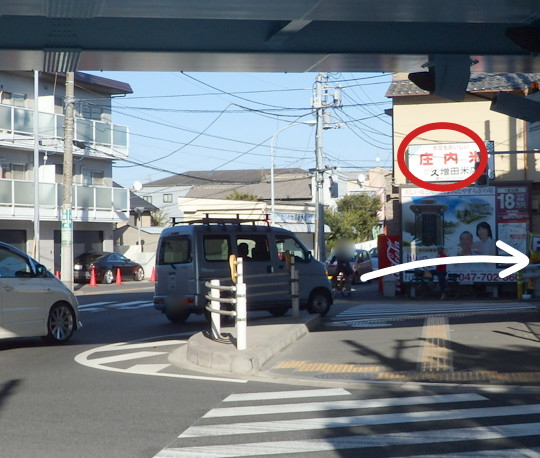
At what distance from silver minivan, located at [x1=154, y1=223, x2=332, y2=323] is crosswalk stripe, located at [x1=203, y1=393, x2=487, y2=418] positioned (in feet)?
25.6

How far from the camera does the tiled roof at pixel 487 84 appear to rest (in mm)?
28875

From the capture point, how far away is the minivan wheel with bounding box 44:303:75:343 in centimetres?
1399

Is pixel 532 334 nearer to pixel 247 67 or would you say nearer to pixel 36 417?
pixel 247 67

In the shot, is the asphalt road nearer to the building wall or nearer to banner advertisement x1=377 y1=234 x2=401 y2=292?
banner advertisement x1=377 y1=234 x2=401 y2=292

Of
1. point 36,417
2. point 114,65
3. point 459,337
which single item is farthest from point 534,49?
point 36,417

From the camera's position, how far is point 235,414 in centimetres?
779

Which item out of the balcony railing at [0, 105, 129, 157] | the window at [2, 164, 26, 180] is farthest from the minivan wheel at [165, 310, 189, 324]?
the window at [2, 164, 26, 180]

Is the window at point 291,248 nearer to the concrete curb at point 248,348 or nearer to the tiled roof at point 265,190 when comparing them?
the concrete curb at point 248,348

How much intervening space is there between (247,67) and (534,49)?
4.46 m

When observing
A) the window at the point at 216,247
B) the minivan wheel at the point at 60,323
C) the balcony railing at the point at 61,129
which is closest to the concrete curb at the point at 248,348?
the minivan wheel at the point at 60,323

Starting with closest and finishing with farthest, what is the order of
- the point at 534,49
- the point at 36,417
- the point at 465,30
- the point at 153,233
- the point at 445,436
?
1. the point at 445,436
2. the point at 36,417
3. the point at 534,49
4. the point at 465,30
5. the point at 153,233

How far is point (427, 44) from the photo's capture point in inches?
486

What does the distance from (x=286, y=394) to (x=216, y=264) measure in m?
8.37

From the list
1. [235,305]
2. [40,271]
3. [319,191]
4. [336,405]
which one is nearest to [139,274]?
[319,191]
